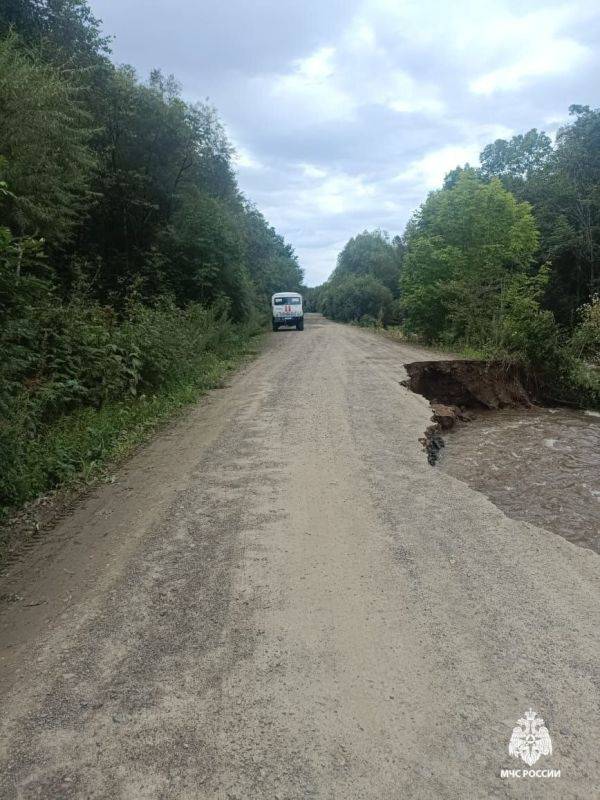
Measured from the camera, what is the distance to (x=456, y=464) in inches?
241

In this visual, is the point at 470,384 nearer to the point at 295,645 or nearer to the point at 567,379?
the point at 567,379

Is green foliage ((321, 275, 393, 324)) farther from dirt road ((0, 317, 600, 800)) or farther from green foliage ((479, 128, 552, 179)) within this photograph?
dirt road ((0, 317, 600, 800))

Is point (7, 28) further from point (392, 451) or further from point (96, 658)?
point (96, 658)

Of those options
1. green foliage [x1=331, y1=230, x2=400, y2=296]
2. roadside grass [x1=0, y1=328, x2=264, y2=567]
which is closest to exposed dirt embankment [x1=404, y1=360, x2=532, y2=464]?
roadside grass [x1=0, y1=328, x2=264, y2=567]

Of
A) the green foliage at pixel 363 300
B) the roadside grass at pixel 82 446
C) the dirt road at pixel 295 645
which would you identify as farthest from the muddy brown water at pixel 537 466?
the green foliage at pixel 363 300

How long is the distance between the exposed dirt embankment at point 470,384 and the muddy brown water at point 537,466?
127cm

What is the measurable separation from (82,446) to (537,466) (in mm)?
5566

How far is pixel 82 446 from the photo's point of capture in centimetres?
614

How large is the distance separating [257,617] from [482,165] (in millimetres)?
53732

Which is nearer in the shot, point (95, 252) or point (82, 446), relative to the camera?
point (82, 446)

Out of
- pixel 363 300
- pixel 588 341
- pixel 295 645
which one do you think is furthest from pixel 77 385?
pixel 363 300

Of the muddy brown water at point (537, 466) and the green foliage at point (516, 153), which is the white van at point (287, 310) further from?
the green foliage at point (516, 153)
